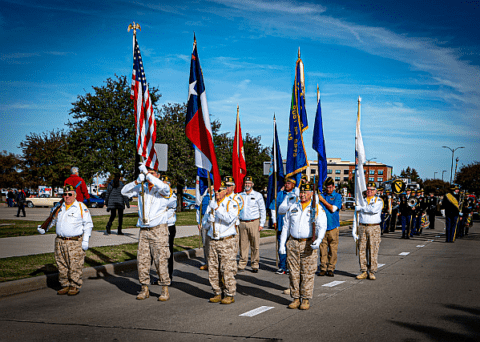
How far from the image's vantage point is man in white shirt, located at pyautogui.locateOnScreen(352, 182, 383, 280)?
9.47 meters

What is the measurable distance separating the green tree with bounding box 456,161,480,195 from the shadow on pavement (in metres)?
69.6

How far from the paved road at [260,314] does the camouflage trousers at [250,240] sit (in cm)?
55

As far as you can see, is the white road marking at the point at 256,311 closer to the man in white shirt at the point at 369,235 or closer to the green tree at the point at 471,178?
the man in white shirt at the point at 369,235

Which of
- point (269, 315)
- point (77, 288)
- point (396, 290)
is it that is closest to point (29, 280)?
point (77, 288)

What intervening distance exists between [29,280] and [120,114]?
25.5 meters

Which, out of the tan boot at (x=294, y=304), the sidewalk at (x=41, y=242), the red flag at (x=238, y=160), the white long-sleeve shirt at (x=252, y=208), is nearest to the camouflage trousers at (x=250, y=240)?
the white long-sleeve shirt at (x=252, y=208)

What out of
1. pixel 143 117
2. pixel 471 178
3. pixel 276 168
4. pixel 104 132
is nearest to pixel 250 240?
pixel 276 168

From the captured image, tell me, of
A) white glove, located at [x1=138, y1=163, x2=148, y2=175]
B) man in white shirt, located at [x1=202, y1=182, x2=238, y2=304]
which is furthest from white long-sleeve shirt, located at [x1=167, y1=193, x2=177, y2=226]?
man in white shirt, located at [x1=202, y1=182, x2=238, y2=304]

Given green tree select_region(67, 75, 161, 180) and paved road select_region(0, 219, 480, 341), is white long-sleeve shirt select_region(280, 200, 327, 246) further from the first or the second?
green tree select_region(67, 75, 161, 180)

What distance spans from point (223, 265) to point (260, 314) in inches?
39.0

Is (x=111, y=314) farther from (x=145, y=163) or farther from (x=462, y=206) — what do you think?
(x=462, y=206)

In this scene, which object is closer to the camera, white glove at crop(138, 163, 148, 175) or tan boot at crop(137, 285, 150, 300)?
white glove at crop(138, 163, 148, 175)

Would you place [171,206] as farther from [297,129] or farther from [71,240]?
[297,129]

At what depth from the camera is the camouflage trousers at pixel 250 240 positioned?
35.0 feet
